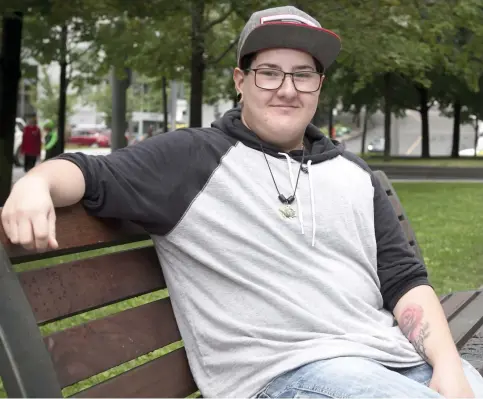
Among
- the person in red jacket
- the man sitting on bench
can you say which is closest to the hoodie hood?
the man sitting on bench

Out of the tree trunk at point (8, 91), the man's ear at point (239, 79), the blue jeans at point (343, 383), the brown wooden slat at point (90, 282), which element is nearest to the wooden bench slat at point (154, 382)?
the brown wooden slat at point (90, 282)

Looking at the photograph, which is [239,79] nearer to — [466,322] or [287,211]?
[287,211]

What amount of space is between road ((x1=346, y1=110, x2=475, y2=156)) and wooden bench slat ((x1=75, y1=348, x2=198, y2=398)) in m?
71.5

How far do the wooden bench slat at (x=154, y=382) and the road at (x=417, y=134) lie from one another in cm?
7149

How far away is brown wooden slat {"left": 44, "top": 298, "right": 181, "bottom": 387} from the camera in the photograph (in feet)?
6.97

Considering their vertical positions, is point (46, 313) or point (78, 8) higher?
point (78, 8)

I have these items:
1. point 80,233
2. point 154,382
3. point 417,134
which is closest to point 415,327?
point 154,382

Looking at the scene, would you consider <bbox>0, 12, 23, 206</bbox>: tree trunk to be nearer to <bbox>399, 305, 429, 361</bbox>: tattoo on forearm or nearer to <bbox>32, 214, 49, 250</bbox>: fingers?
<bbox>399, 305, 429, 361</bbox>: tattoo on forearm

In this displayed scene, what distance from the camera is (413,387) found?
230 centimetres

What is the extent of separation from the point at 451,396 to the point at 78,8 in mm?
8764

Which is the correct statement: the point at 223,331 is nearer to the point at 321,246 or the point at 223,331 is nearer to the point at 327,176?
the point at 321,246

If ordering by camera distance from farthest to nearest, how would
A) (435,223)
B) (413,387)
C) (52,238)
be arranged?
(435,223), (413,387), (52,238)

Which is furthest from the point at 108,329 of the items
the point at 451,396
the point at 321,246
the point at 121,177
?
the point at 451,396

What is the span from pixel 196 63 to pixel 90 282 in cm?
1379
